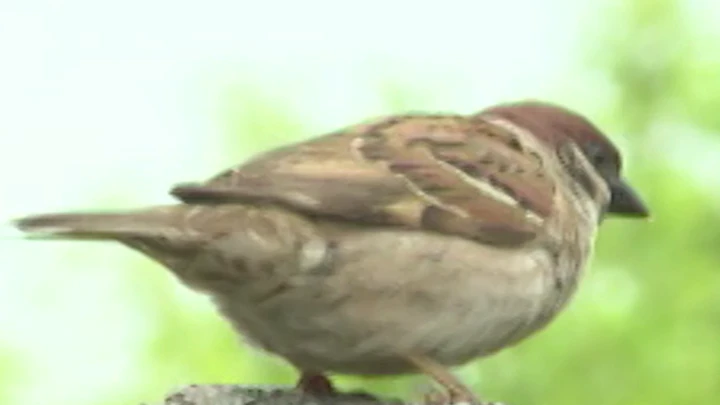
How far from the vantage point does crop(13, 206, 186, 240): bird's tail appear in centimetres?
262

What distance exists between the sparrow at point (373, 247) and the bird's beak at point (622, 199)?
0.28 meters

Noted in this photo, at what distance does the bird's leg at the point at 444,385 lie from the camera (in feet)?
9.87

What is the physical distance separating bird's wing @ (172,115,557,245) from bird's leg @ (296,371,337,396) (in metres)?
0.29

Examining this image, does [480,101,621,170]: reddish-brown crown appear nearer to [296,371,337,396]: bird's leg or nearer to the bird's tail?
[296,371,337,396]: bird's leg

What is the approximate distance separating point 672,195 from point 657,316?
A: 580mm

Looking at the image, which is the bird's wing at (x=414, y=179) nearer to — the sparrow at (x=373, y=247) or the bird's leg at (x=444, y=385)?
the sparrow at (x=373, y=247)

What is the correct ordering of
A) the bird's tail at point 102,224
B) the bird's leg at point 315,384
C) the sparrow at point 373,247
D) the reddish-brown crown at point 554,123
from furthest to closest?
the reddish-brown crown at point 554,123 < the bird's leg at point 315,384 < the sparrow at point 373,247 < the bird's tail at point 102,224

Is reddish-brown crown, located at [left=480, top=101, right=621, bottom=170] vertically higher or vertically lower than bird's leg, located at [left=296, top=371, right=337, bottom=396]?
higher

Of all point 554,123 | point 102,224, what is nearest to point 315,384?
point 102,224

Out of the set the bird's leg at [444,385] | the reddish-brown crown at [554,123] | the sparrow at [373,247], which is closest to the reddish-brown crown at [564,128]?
the reddish-brown crown at [554,123]

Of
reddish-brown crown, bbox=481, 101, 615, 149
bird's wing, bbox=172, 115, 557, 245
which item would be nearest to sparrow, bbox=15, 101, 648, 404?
bird's wing, bbox=172, 115, 557, 245

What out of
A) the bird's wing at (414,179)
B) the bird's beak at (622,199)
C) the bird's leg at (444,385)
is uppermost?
the bird's wing at (414,179)

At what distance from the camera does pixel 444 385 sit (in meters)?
3.03

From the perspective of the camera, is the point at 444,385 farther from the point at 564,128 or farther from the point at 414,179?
the point at 564,128
